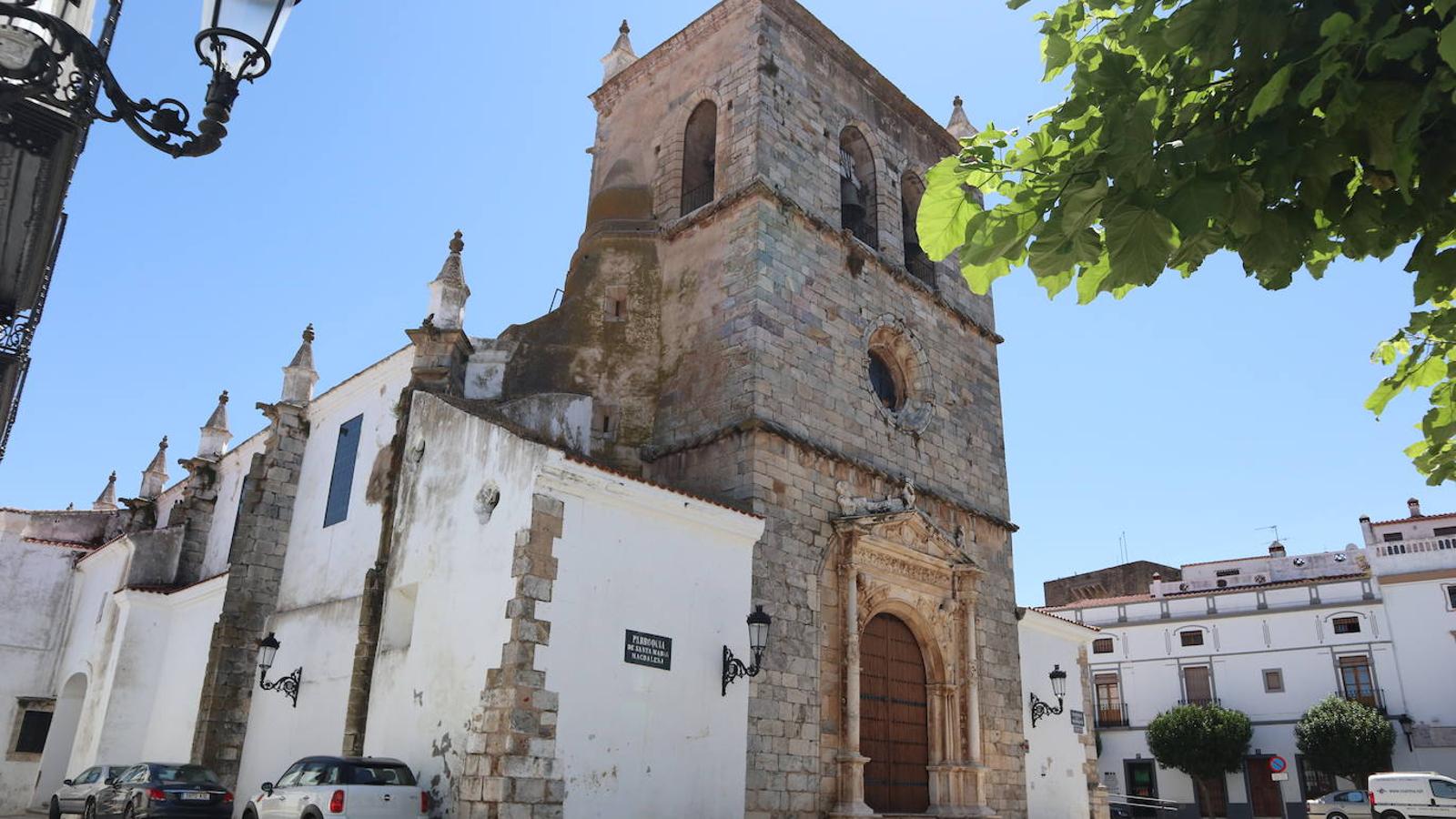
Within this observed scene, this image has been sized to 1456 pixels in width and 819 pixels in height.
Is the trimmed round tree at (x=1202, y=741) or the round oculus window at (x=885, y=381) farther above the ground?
the round oculus window at (x=885, y=381)

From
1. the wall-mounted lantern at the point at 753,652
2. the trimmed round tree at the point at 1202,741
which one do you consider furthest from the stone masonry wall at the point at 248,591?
the trimmed round tree at the point at 1202,741

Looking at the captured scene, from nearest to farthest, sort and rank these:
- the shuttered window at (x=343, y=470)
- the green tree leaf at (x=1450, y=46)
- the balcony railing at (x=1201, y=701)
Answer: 1. the green tree leaf at (x=1450, y=46)
2. the shuttered window at (x=343, y=470)
3. the balcony railing at (x=1201, y=701)

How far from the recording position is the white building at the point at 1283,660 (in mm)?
32219

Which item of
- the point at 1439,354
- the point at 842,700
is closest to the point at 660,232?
the point at 842,700

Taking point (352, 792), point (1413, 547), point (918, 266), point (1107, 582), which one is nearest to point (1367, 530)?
point (1413, 547)

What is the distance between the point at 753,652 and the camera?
39.8 ft

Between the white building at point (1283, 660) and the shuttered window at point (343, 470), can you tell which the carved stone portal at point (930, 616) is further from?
the white building at point (1283, 660)

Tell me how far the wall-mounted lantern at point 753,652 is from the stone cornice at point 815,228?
Answer: 6.67m

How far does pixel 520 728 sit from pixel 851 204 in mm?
11482

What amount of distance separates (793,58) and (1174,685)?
29115mm

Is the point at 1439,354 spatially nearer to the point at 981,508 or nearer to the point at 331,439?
the point at 981,508

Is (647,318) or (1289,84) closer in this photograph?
(1289,84)

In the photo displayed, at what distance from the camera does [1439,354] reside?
15.1 ft

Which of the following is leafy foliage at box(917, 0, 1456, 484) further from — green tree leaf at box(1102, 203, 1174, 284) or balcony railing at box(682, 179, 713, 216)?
balcony railing at box(682, 179, 713, 216)
